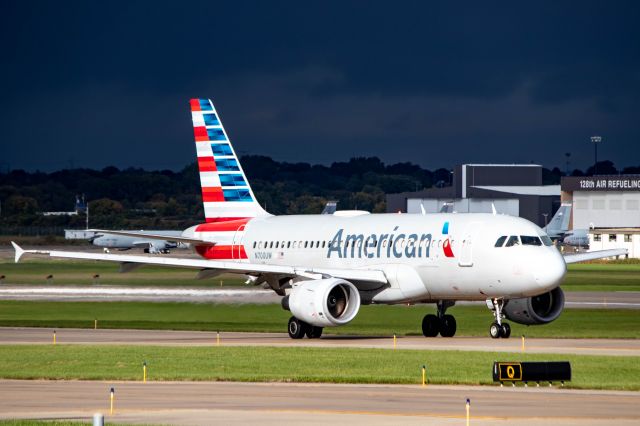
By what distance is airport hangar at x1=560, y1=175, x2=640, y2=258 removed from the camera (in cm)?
17338

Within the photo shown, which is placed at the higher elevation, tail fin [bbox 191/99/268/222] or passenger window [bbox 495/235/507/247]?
tail fin [bbox 191/99/268/222]

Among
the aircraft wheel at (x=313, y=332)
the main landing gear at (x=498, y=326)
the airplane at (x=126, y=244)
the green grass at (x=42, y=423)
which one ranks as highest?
the airplane at (x=126, y=244)

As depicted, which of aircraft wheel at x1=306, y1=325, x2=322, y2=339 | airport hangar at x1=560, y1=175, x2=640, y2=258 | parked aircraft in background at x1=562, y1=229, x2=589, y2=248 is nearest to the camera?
aircraft wheel at x1=306, y1=325, x2=322, y2=339

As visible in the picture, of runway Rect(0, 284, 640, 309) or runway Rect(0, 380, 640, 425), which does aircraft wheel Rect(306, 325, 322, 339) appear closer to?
runway Rect(0, 284, 640, 309)

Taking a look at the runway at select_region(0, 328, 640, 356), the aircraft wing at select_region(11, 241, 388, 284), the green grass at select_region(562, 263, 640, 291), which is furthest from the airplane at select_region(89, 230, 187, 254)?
the aircraft wing at select_region(11, 241, 388, 284)

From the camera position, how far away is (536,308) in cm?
4762

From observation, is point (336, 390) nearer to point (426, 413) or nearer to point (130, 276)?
point (426, 413)

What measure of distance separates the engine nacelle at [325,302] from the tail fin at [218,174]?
440 inches

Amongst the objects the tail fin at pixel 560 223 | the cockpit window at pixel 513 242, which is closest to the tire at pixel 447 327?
the cockpit window at pixel 513 242

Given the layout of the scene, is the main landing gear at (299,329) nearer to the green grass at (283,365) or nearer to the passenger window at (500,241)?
the green grass at (283,365)

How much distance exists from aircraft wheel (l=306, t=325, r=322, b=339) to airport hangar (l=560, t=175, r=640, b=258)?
12633 cm

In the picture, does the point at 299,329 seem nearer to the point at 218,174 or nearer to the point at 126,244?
the point at 218,174

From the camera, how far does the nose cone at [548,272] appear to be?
1730 inches

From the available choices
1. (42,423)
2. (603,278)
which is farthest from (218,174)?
(603,278)
